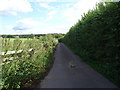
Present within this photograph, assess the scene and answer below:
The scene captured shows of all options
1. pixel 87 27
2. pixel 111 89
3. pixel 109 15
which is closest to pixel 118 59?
pixel 111 89

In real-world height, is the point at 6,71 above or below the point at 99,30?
below

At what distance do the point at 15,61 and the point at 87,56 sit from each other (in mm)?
8966

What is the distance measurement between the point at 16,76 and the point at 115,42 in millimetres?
4442

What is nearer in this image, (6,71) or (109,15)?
(6,71)

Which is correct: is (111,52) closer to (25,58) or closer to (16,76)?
(25,58)

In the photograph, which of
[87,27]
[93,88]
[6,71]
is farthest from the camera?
[87,27]

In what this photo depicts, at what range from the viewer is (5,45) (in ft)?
18.2

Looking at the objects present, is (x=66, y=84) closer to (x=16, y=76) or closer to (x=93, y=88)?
(x=93, y=88)

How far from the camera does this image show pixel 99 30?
30.1 ft

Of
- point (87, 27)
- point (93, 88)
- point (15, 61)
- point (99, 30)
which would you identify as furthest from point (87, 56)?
point (15, 61)

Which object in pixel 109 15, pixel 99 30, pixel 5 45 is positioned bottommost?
pixel 5 45

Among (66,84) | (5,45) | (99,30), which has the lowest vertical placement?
(66,84)

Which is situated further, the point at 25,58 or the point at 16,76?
the point at 25,58

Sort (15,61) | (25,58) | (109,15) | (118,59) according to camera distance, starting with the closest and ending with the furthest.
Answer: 1. (15,61)
2. (25,58)
3. (118,59)
4. (109,15)
